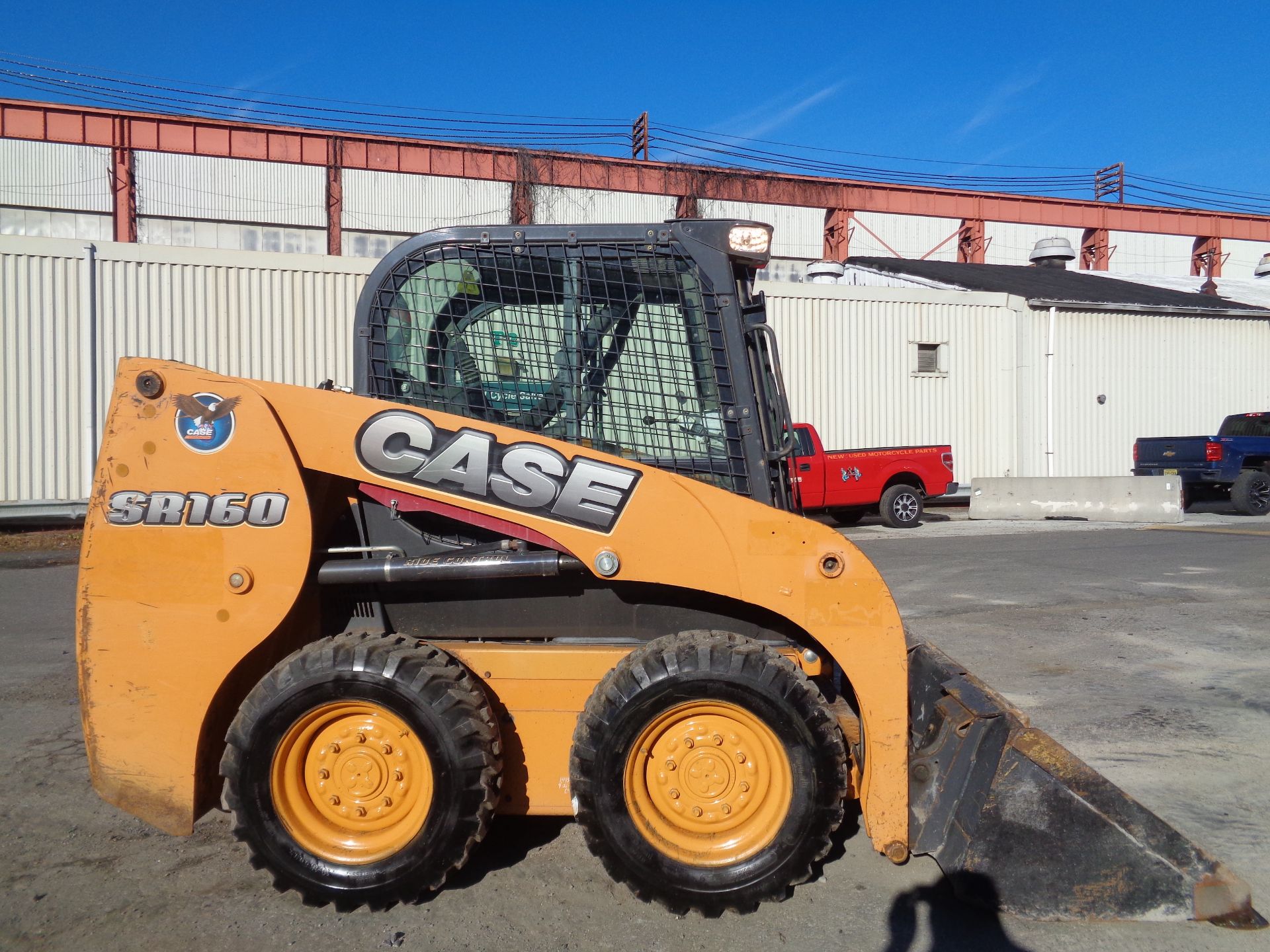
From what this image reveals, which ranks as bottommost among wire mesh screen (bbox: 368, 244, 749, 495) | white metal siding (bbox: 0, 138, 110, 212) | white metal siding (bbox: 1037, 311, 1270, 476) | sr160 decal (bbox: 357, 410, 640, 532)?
sr160 decal (bbox: 357, 410, 640, 532)

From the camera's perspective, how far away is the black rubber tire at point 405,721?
3.32m

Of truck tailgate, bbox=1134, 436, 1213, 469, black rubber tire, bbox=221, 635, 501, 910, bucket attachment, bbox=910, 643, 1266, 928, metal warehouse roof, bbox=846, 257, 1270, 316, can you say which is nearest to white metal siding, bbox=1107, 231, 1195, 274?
metal warehouse roof, bbox=846, 257, 1270, 316

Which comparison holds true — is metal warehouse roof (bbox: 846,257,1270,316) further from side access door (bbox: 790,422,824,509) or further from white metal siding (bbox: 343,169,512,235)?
white metal siding (bbox: 343,169,512,235)

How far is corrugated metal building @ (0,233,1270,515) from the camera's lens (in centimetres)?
1555

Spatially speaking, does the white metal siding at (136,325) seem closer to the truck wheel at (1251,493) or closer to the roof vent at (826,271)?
the roof vent at (826,271)

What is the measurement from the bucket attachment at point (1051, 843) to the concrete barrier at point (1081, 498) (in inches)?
606

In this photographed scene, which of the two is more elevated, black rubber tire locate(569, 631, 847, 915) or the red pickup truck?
the red pickup truck

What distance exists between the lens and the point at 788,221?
32.6 meters

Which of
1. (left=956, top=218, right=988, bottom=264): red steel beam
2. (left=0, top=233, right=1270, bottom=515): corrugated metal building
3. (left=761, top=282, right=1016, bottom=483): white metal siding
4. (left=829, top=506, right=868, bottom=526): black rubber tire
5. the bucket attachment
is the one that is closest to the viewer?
the bucket attachment

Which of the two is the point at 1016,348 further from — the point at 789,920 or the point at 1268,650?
the point at 789,920

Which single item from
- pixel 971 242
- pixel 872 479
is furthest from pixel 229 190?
pixel 971 242

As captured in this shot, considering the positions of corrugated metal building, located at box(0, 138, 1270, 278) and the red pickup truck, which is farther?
corrugated metal building, located at box(0, 138, 1270, 278)

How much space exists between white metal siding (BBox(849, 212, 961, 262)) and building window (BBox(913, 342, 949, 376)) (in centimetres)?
1310

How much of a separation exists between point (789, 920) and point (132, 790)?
2323 millimetres
